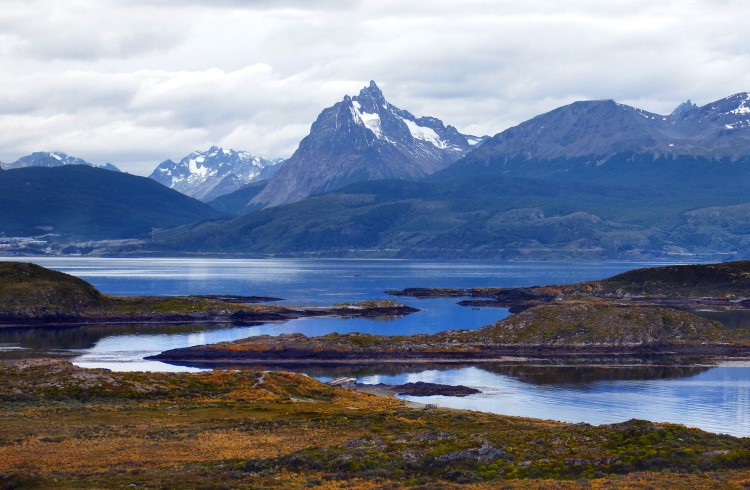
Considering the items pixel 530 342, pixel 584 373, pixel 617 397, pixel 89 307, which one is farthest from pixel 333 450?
pixel 89 307

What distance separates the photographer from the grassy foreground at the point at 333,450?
44.6 metres

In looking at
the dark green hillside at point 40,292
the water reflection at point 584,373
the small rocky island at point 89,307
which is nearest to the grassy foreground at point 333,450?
the water reflection at point 584,373

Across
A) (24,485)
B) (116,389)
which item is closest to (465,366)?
(116,389)

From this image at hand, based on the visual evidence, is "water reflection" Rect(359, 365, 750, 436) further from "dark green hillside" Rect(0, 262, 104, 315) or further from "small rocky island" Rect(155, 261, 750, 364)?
"dark green hillside" Rect(0, 262, 104, 315)

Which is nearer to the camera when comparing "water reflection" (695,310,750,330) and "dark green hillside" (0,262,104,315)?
"water reflection" (695,310,750,330)

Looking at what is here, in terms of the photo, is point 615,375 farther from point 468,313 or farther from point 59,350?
point 468,313

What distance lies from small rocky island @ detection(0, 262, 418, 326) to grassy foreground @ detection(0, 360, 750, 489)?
9026 centimetres

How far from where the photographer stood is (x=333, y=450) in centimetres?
5119

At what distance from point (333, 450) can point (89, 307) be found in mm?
126528

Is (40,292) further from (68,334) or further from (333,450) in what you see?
(333,450)

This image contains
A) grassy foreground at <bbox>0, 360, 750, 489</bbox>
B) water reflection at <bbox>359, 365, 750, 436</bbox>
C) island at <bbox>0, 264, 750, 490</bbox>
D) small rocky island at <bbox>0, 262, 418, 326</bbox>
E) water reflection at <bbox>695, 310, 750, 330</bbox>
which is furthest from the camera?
small rocky island at <bbox>0, 262, 418, 326</bbox>

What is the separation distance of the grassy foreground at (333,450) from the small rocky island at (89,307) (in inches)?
3554

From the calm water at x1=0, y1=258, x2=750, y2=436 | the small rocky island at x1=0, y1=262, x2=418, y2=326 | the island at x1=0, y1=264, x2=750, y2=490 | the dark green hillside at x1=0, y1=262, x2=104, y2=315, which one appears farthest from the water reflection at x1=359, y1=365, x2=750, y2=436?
the dark green hillside at x1=0, y1=262, x2=104, y2=315

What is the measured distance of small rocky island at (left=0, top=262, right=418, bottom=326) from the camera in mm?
161750
